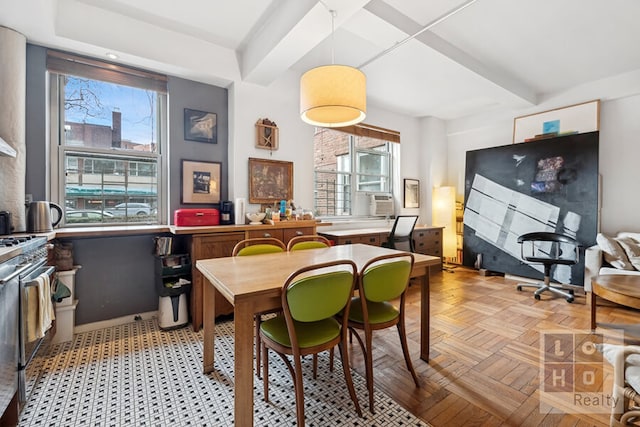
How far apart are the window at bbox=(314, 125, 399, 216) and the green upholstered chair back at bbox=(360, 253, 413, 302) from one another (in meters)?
2.76

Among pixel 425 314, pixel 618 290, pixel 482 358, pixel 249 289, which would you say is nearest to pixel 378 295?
pixel 425 314

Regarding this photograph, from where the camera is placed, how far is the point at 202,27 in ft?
9.10

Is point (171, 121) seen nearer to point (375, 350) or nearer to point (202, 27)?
point (202, 27)

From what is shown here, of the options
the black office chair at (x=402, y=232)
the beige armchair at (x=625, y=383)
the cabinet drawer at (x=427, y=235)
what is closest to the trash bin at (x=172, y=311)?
the black office chair at (x=402, y=232)

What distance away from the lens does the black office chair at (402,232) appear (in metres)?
4.11

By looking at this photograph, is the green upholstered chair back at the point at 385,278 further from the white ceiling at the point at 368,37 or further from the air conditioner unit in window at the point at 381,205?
the air conditioner unit in window at the point at 381,205

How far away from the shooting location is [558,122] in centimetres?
423

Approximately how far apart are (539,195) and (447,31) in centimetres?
292

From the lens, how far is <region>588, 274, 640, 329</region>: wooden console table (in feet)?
7.23

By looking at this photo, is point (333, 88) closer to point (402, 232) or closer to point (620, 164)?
point (402, 232)

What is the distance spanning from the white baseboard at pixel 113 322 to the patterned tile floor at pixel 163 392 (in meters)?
0.24

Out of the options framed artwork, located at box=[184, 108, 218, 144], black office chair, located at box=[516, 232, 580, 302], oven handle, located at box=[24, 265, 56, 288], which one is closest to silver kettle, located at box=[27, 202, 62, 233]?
oven handle, located at box=[24, 265, 56, 288]

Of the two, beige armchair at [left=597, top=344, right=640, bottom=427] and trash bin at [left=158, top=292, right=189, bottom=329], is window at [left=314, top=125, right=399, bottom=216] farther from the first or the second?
beige armchair at [left=597, top=344, right=640, bottom=427]

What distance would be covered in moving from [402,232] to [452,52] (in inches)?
93.4
